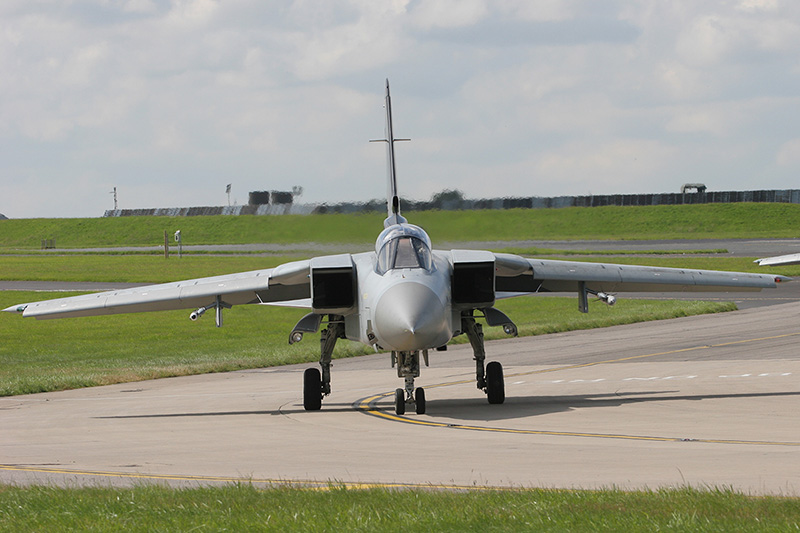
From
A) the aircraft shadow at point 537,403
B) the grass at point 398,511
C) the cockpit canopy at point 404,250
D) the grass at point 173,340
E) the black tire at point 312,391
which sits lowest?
the grass at point 173,340

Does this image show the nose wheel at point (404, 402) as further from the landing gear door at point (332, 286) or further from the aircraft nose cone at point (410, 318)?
the landing gear door at point (332, 286)

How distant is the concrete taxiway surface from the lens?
10.8 metres

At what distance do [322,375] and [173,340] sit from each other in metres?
16.2

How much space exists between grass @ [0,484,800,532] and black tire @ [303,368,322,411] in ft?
24.7

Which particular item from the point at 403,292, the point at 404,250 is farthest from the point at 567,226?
the point at 403,292

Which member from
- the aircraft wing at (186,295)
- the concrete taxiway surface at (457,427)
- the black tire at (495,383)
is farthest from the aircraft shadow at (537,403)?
the aircraft wing at (186,295)

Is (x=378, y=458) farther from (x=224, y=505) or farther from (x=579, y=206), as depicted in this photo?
(x=579, y=206)

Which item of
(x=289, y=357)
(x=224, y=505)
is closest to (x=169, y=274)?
(x=289, y=357)

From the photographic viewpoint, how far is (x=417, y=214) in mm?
23875

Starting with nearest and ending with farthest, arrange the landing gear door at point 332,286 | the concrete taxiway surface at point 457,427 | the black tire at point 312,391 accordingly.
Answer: the concrete taxiway surface at point 457,427, the landing gear door at point 332,286, the black tire at point 312,391

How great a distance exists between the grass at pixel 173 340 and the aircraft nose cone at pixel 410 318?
33.8 ft

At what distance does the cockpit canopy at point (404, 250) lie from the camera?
15656mm

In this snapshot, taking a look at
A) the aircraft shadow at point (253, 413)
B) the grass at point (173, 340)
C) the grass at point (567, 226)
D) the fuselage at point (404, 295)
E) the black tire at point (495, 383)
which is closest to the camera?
the fuselage at point (404, 295)

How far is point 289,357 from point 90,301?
28.7 feet
